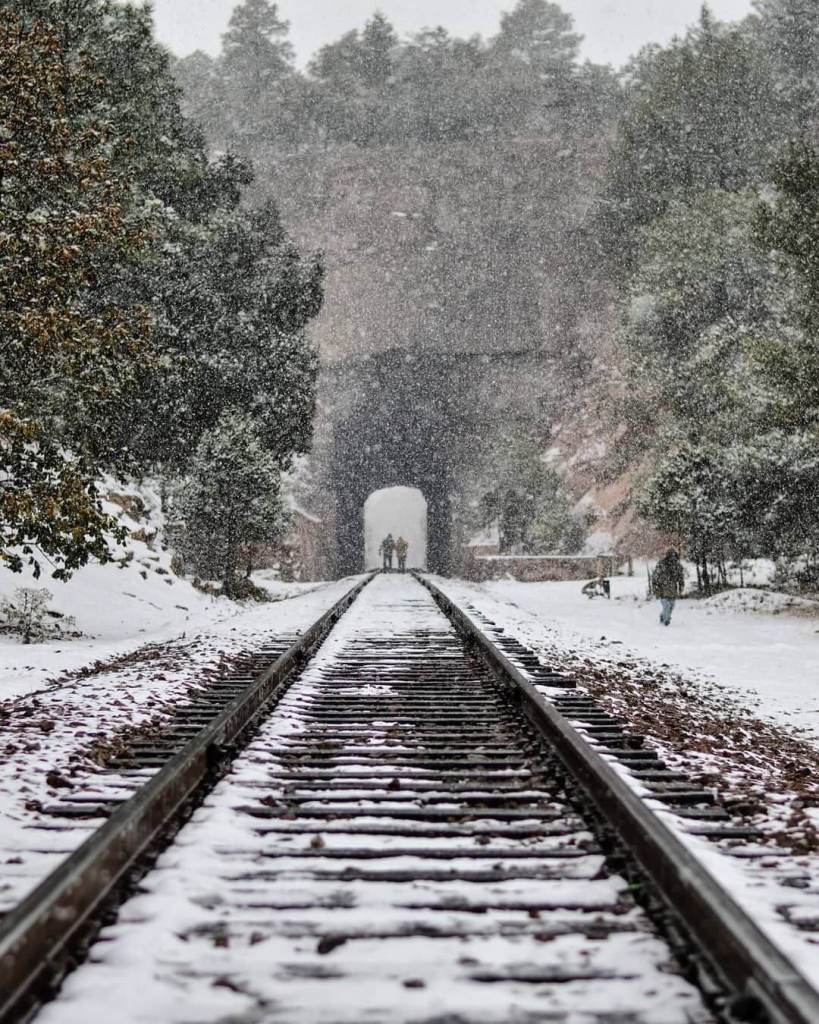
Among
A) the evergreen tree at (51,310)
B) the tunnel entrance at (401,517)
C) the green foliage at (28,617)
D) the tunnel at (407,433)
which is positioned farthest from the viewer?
the tunnel entrance at (401,517)

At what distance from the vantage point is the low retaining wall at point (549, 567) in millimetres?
28862

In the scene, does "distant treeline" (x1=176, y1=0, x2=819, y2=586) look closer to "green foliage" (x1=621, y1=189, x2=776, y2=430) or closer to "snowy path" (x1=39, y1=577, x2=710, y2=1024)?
"green foliage" (x1=621, y1=189, x2=776, y2=430)

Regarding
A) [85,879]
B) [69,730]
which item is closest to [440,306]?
[69,730]

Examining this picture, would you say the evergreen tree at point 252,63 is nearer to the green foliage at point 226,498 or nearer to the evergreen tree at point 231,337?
the evergreen tree at point 231,337

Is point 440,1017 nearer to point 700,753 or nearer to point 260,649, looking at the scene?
point 700,753

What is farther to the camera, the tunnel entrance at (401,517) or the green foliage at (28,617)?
the tunnel entrance at (401,517)

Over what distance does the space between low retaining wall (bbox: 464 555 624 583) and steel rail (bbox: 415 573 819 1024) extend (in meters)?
25.1

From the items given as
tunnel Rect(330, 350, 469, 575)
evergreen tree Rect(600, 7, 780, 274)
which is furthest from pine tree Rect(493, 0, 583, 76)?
tunnel Rect(330, 350, 469, 575)

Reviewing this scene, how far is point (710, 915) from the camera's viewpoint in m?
2.07

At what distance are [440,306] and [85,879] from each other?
122 ft

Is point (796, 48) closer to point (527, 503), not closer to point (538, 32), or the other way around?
point (538, 32)

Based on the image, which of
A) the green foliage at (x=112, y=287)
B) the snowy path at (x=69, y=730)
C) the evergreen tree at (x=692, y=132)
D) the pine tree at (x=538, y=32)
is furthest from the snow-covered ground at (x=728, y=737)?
the pine tree at (x=538, y=32)

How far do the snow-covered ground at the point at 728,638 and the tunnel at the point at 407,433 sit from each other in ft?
58.2

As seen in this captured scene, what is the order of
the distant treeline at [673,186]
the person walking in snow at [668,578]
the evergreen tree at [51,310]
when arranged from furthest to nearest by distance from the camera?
the distant treeline at [673,186] < the person walking in snow at [668,578] < the evergreen tree at [51,310]
